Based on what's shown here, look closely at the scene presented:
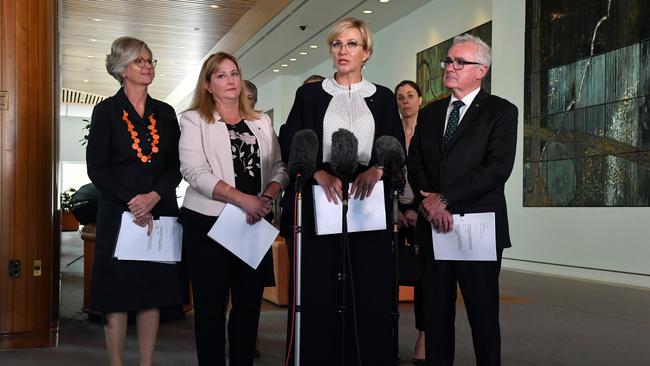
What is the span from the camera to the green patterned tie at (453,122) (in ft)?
10.3

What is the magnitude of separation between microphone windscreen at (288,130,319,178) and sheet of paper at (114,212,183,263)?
0.96 m

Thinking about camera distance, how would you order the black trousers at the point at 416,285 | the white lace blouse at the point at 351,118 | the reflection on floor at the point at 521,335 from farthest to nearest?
1. the reflection on floor at the point at 521,335
2. the black trousers at the point at 416,285
3. the white lace blouse at the point at 351,118

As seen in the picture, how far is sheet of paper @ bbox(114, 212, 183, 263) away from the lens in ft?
10.8

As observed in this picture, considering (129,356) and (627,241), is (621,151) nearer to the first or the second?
(627,241)

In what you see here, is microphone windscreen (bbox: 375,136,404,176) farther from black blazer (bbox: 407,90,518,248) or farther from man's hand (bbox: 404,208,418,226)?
man's hand (bbox: 404,208,418,226)

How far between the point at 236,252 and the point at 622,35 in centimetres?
779

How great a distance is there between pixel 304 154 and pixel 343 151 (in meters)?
0.14

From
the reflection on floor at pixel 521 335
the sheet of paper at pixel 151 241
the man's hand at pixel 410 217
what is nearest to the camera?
the sheet of paper at pixel 151 241

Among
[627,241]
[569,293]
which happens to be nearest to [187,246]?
[569,293]

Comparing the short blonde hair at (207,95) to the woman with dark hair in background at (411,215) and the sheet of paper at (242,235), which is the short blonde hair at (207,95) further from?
the woman with dark hair in background at (411,215)

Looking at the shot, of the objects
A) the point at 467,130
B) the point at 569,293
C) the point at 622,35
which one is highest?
the point at 622,35

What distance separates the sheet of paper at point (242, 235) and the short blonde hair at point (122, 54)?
85 cm

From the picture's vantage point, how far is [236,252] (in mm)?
3055

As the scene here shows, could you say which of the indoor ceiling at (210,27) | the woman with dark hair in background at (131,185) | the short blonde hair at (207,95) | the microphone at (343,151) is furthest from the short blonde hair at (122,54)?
the indoor ceiling at (210,27)
